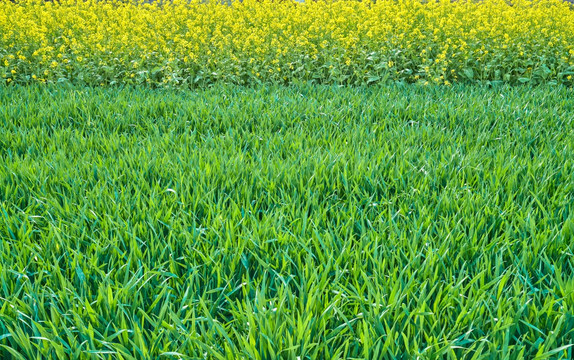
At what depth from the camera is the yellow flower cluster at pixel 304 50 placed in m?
5.01

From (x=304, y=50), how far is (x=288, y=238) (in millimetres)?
4070

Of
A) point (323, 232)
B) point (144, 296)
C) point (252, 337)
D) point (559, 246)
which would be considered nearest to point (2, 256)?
point (144, 296)

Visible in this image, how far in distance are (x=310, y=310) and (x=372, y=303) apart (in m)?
0.16

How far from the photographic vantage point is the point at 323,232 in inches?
68.6

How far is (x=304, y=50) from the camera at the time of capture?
212 inches

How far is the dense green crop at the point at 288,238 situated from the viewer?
117 cm

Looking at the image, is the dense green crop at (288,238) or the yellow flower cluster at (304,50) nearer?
the dense green crop at (288,238)

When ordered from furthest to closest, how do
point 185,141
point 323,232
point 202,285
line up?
→ point 185,141 → point 323,232 → point 202,285

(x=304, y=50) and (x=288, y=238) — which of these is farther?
(x=304, y=50)

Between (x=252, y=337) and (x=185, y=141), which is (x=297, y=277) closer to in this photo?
(x=252, y=337)

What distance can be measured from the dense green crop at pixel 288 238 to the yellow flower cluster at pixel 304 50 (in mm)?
1829

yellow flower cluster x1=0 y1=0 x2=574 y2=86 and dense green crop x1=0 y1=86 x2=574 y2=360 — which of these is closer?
dense green crop x1=0 y1=86 x2=574 y2=360

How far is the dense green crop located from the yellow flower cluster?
6.00 ft

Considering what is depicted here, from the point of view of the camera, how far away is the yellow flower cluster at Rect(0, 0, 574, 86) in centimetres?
501
